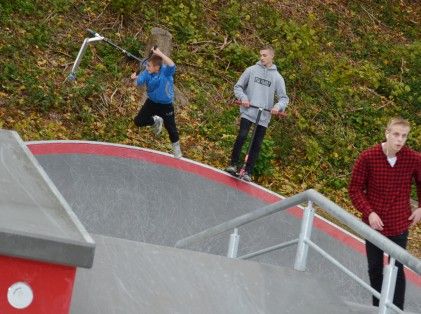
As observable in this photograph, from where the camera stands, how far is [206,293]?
509cm

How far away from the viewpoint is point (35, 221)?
3316mm

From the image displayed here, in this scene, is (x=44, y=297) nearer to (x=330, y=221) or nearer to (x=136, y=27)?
(x=330, y=221)

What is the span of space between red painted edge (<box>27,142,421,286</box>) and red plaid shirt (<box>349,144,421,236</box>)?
4.66 metres

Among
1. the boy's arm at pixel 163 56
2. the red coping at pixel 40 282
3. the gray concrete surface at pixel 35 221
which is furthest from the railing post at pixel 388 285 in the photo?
the boy's arm at pixel 163 56

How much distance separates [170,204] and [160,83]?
60.1 inches

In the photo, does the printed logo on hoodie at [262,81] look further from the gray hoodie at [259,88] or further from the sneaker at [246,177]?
the sneaker at [246,177]

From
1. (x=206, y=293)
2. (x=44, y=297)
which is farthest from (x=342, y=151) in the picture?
(x=44, y=297)

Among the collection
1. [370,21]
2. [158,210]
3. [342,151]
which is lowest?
[158,210]

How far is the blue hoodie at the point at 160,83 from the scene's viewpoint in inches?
418

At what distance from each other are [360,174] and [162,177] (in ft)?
18.2

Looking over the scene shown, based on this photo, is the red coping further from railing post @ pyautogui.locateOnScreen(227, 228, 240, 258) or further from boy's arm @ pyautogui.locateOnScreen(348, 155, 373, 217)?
railing post @ pyautogui.locateOnScreen(227, 228, 240, 258)

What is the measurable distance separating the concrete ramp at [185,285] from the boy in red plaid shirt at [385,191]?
32.4 inches

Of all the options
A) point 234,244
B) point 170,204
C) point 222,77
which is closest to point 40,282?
point 234,244

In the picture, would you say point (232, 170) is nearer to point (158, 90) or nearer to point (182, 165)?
point (182, 165)
